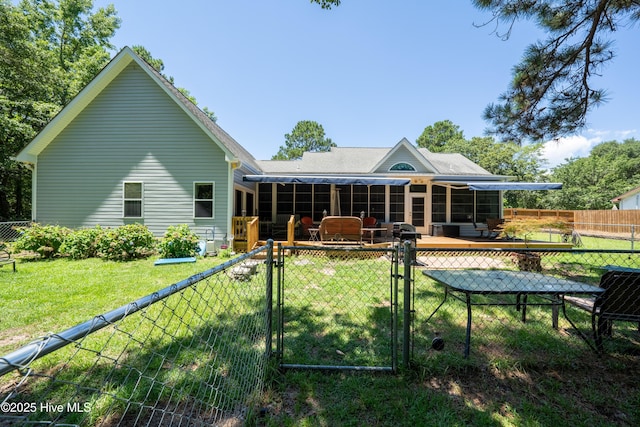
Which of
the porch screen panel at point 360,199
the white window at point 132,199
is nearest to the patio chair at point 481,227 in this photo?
the porch screen panel at point 360,199

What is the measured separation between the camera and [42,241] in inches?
347

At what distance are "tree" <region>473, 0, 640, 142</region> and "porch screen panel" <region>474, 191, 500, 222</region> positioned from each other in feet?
28.6

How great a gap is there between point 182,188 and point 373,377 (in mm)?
9926

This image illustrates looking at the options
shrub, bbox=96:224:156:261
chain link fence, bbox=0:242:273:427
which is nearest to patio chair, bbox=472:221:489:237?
chain link fence, bbox=0:242:273:427

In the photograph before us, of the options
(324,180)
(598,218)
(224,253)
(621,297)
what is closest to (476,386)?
(621,297)

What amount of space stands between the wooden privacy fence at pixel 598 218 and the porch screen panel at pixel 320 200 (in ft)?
42.2

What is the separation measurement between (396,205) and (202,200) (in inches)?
377

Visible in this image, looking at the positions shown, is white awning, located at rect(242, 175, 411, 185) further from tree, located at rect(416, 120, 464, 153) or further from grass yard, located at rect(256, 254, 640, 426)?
tree, located at rect(416, 120, 464, 153)

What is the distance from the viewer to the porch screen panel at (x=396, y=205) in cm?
1461

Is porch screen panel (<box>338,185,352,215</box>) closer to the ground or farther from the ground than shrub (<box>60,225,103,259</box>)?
farther from the ground

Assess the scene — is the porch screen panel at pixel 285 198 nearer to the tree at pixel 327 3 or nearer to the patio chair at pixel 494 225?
the tree at pixel 327 3

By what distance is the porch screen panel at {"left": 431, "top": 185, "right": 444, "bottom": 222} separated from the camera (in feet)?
48.1

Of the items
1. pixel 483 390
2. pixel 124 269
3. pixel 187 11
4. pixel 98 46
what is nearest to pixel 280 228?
pixel 124 269

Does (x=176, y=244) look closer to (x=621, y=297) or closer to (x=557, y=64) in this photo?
(x=621, y=297)
